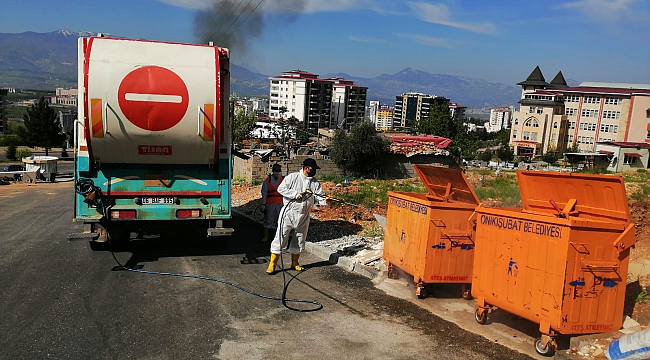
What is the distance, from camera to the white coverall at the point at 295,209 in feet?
24.0

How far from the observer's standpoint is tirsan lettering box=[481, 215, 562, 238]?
4.74m

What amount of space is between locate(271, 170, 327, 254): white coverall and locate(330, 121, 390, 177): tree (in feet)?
88.0

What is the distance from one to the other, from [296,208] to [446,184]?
2.21 metres

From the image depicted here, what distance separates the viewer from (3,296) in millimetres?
5848

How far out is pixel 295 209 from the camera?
24.1 feet

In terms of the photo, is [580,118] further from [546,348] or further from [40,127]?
[546,348]

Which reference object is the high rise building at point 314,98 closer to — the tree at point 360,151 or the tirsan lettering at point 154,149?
the tree at point 360,151

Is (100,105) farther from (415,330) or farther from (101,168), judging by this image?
(415,330)

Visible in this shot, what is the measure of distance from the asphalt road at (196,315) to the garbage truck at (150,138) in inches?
29.6

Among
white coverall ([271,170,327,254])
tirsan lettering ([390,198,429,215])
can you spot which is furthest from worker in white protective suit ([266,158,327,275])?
tirsan lettering ([390,198,429,215])

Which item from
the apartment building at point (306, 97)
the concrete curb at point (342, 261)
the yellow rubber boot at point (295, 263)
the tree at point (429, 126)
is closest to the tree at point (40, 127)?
the tree at point (429, 126)

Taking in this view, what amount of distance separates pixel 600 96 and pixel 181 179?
296ft

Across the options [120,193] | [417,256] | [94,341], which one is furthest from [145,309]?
[417,256]

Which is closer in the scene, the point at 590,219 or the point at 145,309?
the point at 590,219
